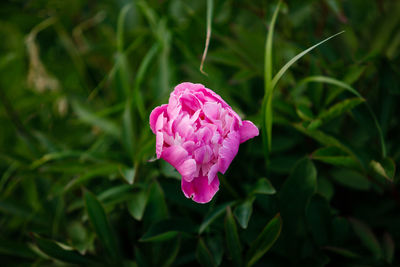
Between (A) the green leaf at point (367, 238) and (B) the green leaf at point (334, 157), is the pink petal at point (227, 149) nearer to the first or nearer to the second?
(B) the green leaf at point (334, 157)

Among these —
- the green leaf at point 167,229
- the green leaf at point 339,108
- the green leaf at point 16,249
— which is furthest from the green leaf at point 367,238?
the green leaf at point 16,249

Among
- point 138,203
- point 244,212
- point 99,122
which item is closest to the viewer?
point 244,212

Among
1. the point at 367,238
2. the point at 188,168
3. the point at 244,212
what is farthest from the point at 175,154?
the point at 367,238

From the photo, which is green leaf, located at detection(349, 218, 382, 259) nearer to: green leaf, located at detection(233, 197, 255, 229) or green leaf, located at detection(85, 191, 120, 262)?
green leaf, located at detection(233, 197, 255, 229)

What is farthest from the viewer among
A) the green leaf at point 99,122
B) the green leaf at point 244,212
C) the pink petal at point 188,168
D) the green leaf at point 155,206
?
the green leaf at point 99,122

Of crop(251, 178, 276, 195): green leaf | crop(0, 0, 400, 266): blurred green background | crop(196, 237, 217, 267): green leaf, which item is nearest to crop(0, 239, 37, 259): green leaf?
crop(0, 0, 400, 266): blurred green background

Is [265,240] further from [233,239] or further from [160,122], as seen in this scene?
[160,122]
